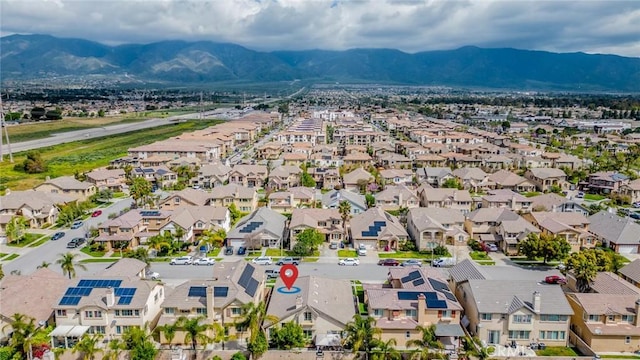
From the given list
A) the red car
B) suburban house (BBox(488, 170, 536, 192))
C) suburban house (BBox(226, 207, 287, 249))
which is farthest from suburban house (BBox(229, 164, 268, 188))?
the red car

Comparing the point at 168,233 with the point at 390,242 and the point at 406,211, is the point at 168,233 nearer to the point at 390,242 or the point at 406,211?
the point at 390,242

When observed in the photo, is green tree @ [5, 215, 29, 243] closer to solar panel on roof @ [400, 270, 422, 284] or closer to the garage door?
solar panel on roof @ [400, 270, 422, 284]

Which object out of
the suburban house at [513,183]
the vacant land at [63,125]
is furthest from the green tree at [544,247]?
the vacant land at [63,125]

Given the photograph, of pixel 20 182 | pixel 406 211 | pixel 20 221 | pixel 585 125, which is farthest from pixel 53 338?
pixel 585 125

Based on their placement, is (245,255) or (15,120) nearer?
(245,255)

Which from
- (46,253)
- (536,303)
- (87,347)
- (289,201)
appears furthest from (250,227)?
(536,303)

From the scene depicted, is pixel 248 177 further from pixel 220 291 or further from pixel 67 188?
pixel 220 291

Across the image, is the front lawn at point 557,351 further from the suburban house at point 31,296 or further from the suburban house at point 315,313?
the suburban house at point 31,296
